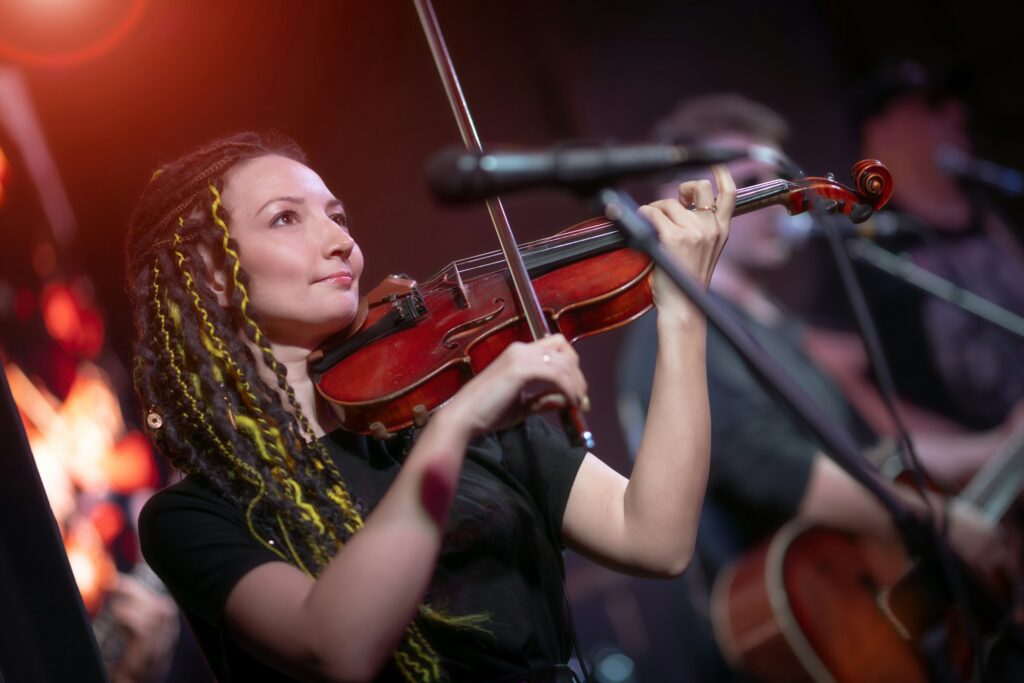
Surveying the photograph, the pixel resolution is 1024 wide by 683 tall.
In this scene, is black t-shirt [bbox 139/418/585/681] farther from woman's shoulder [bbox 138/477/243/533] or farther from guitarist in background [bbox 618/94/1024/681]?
guitarist in background [bbox 618/94/1024/681]

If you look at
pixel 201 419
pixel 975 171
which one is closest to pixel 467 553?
pixel 201 419

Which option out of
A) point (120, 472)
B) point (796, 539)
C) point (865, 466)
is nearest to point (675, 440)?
point (865, 466)

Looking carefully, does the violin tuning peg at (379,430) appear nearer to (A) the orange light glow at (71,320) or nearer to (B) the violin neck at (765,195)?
(B) the violin neck at (765,195)

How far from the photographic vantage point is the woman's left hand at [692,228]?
4.31 ft

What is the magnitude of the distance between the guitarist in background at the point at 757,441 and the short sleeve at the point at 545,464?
1041 millimetres

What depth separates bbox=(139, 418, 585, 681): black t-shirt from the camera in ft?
3.90

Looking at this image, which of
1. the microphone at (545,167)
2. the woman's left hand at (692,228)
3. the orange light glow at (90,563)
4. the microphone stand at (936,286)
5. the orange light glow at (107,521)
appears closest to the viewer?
the microphone at (545,167)

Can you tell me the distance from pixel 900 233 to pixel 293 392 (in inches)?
116

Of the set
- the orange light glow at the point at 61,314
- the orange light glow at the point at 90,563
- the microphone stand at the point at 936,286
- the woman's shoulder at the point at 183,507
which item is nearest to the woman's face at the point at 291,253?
the woman's shoulder at the point at 183,507

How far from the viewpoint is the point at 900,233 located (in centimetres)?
351

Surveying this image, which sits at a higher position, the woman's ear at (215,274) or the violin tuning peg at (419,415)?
the woman's ear at (215,274)

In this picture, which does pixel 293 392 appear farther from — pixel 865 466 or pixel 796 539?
pixel 796 539

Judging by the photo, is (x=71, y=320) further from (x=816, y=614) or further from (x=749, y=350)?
(x=816, y=614)

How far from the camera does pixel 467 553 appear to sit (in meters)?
1.30
